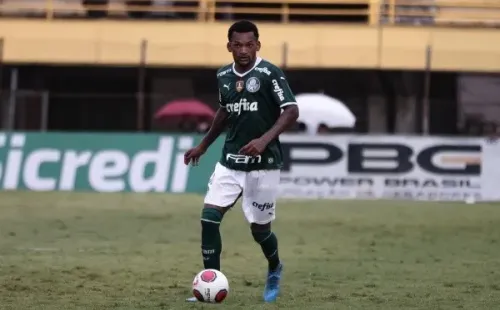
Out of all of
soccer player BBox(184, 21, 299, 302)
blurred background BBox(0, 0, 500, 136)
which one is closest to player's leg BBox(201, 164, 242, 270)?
soccer player BBox(184, 21, 299, 302)

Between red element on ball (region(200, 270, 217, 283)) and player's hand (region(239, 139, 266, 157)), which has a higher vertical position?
player's hand (region(239, 139, 266, 157))

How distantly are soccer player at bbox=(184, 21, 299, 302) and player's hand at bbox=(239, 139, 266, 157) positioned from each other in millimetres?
120

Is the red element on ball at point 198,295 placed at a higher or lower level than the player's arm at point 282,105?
lower

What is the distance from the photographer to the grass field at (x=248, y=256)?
8953 millimetres

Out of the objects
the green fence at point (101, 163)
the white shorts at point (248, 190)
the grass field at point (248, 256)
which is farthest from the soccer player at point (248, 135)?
the green fence at point (101, 163)

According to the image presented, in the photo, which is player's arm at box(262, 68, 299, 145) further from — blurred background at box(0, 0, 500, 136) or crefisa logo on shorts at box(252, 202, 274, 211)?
blurred background at box(0, 0, 500, 136)

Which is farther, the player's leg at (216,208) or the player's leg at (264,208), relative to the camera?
the player's leg at (264,208)

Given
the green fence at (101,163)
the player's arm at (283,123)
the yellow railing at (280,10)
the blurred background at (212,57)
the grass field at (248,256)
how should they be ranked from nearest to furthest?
the player's arm at (283,123), the grass field at (248,256), the green fence at (101,163), the blurred background at (212,57), the yellow railing at (280,10)

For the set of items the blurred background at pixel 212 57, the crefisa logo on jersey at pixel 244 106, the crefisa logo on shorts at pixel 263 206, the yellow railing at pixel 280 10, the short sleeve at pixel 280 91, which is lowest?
the crefisa logo on shorts at pixel 263 206

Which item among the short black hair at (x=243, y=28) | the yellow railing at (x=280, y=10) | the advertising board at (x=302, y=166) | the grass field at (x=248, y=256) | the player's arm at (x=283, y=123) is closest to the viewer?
the player's arm at (x=283, y=123)

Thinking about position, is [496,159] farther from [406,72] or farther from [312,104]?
[406,72]

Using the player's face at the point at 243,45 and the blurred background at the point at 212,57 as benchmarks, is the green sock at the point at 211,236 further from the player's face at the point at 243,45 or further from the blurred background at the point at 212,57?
the blurred background at the point at 212,57

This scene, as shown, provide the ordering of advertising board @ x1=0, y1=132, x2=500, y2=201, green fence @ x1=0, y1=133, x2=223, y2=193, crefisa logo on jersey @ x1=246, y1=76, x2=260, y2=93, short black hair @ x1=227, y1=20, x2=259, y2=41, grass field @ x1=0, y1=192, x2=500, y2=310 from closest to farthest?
1. short black hair @ x1=227, y1=20, x2=259, y2=41
2. crefisa logo on jersey @ x1=246, y1=76, x2=260, y2=93
3. grass field @ x1=0, y1=192, x2=500, y2=310
4. advertising board @ x1=0, y1=132, x2=500, y2=201
5. green fence @ x1=0, y1=133, x2=223, y2=193

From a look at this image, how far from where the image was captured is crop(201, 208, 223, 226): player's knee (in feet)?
28.1
